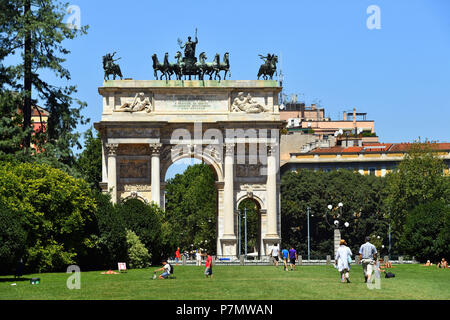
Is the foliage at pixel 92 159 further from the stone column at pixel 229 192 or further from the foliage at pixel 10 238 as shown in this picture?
the foliage at pixel 10 238

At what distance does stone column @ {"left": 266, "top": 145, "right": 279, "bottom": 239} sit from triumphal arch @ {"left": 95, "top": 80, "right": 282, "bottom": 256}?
0.04 m

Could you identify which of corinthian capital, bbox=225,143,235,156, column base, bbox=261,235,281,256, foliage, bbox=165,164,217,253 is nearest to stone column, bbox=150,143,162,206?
corinthian capital, bbox=225,143,235,156

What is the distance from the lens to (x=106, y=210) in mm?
55219

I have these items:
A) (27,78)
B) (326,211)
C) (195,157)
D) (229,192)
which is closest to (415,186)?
(326,211)

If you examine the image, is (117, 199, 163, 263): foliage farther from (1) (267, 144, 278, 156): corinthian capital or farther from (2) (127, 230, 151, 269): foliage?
(1) (267, 144, 278, 156): corinthian capital

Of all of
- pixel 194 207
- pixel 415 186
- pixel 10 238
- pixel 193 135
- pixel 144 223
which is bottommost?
pixel 10 238

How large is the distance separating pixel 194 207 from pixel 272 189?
3974 centimetres

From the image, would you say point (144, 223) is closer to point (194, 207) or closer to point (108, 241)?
point (108, 241)

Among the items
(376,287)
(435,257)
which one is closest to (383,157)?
(435,257)

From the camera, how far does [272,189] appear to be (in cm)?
7325

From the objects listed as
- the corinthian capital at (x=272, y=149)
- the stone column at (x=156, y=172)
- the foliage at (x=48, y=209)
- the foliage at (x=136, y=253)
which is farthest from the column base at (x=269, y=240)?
the foliage at (x=48, y=209)

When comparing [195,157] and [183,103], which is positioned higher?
[183,103]

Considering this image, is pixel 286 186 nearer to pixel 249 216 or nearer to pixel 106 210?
pixel 249 216

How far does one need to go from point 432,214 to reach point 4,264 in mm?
30841
